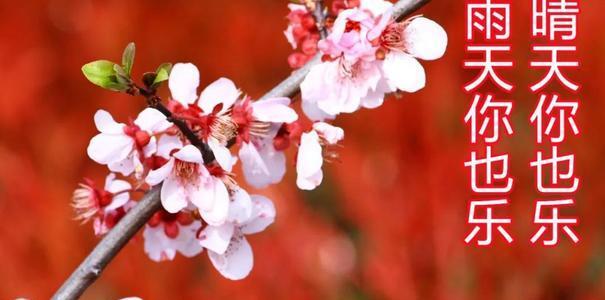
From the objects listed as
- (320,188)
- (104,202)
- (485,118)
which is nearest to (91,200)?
(104,202)

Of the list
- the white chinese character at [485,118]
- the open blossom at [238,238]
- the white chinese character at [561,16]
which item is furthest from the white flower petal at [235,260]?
the white chinese character at [561,16]

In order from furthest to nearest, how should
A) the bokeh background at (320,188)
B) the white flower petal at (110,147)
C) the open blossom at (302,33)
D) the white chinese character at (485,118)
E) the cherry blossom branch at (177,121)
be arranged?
the bokeh background at (320,188), the white chinese character at (485,118), the open blossom at (302,33), the white flower petal at (110,147), the cherry blossom branch at (177,121)

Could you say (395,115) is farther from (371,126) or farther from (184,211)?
(184,211)

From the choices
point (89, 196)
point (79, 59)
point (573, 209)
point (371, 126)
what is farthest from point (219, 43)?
point (89, 196)

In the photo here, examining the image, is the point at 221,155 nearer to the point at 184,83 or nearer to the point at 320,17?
the point at 184,83

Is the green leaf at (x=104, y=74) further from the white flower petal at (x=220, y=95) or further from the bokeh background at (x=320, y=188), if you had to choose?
the bokeh background at (x=320, y=188)
